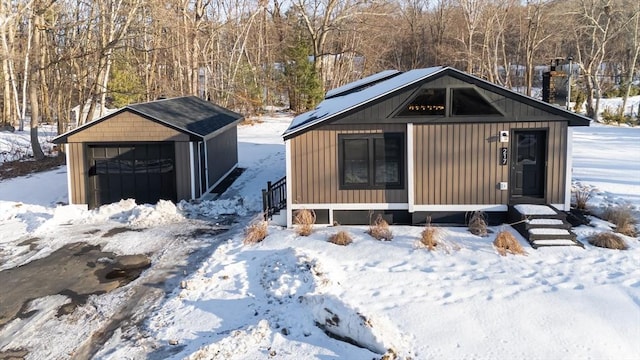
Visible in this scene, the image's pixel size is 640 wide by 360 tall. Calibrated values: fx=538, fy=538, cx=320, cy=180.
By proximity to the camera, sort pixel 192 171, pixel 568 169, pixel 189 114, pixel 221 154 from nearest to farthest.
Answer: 1. pixel 568 169
2. pixel 192 171
3. pixel 189 114
4. pixel 221 154

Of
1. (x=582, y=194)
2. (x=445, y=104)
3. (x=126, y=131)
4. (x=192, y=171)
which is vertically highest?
(x=445, y=104)

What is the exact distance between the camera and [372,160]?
11.6 meters

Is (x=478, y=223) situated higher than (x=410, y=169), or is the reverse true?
(x=410, y=169)

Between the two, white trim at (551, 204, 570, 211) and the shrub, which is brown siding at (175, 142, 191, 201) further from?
white trim at (551, 204, 570, 211)

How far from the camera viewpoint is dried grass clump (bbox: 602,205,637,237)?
34.7 feet

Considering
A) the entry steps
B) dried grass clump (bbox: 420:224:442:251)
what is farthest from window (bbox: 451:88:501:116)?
dried grass clump (bbox: 420:224:442:251)

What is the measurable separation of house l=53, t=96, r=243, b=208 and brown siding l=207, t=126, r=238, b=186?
1.24 metres

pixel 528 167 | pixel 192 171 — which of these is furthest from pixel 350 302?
pixel 192 171

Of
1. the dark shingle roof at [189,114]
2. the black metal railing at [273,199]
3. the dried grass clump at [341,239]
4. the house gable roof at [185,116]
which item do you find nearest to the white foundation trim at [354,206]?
the black metal railing at [273,199]

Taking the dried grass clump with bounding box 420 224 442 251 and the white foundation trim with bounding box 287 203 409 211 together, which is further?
the white foundation trim with bounding box 287 203 409 211

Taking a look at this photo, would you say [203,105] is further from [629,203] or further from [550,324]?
[550,324]

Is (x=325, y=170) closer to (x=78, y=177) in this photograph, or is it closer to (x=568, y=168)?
(x=568, y=168)

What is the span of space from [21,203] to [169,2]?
58.5ft

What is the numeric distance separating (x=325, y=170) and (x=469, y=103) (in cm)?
334
